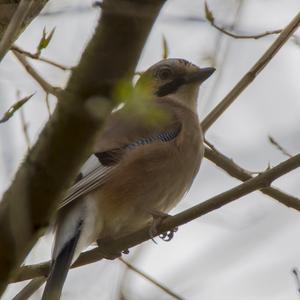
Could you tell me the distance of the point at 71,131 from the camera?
2408 mm

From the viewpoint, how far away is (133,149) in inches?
223

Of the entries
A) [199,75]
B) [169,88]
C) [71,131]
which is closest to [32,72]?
[199,75]

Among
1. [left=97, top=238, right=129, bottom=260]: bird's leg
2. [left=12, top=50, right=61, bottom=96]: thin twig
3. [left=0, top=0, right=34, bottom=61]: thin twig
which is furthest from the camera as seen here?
[left=97, top=238, right=129, bottom=260]: bird's leg

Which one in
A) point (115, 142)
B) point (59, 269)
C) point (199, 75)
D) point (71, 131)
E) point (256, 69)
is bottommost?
point (59, 269)

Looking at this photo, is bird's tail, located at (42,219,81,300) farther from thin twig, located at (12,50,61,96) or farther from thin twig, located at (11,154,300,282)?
thin twig, located at (12,50,61,96)

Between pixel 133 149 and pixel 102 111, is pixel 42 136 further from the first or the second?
pixel 133 149

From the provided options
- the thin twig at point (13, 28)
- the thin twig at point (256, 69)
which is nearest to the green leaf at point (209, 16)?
the thin twig at point (256, 69)

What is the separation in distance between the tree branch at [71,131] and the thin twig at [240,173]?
2229 mm

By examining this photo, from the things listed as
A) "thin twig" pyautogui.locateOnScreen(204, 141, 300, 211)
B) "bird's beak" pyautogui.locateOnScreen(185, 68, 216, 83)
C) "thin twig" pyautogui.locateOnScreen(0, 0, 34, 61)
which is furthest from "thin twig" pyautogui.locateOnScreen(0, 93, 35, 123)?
"bird's beak" pyautogui.locateOnScreen(185, 68, 216, 83)

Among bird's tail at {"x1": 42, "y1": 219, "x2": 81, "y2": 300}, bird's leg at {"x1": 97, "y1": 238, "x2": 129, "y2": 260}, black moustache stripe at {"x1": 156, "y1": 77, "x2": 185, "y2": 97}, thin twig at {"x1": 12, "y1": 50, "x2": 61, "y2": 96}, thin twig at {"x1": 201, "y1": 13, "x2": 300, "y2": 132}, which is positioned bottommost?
bird's leg at {"x1": 97, "y1": 238, "x2": 129, "y2": 260}

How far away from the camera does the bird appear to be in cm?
503

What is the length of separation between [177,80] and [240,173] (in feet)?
6.37

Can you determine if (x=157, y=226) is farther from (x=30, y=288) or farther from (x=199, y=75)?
(x=199, y=75)

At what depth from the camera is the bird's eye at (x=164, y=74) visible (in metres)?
6.55
